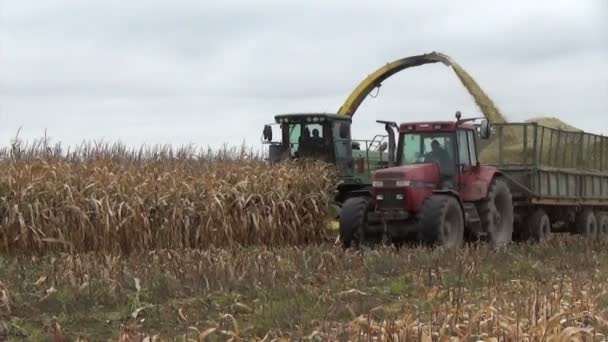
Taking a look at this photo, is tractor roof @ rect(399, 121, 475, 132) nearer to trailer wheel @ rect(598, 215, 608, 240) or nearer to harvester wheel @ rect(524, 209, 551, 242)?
harvester wheel @ rect(524, 209, 551, 242)

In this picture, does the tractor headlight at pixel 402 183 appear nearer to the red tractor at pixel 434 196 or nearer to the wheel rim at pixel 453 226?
the red tractor at pixel 434 196

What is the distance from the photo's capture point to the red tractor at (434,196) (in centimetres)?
1082

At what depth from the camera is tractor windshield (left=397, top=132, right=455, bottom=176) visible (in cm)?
1159

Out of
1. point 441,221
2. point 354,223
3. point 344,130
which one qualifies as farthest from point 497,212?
point 344,130

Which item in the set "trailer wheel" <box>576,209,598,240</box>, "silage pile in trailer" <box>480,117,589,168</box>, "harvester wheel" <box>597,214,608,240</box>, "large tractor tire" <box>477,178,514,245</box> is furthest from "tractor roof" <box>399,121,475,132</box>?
"harvester wheel" <box>597,214,608,240</box>

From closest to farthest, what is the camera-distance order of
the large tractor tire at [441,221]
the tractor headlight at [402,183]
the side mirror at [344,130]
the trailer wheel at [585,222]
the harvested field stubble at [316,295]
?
the harvested field stubble at [316,295], the large tractor tire at [441,221], the tractor headlight at [402,183], the side mirror at [344,130], the trailer wheel at [585,222]

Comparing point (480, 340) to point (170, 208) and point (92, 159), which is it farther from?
point (92, 159)

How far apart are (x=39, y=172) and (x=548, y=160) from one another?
7.86m

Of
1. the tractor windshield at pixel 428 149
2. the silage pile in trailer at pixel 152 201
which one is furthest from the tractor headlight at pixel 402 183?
the silage pile in trailer at pixel 152 201

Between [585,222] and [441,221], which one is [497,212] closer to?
[441,221]

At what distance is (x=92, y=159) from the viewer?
12742mm

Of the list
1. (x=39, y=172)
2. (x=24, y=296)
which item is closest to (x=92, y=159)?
(x=39, y=172)

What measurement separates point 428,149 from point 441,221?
1.56 metres

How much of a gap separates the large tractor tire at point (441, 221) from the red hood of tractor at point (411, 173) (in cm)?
38
